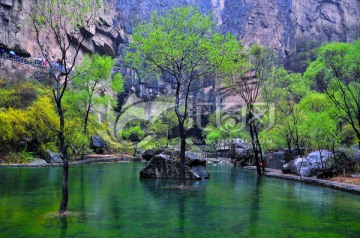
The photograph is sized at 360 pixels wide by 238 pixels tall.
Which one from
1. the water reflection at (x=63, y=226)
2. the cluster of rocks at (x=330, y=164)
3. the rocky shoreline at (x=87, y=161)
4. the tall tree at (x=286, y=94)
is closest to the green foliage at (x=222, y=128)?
the rocky shoreline at (x=87, y=161)

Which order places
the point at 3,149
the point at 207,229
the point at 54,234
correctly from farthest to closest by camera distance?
the point at 3,149
the point at 207,229
the point at 54,234

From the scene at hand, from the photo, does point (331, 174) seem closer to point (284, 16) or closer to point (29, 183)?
point (29, 183)

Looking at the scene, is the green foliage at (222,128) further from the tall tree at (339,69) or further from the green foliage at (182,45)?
the green foliage at (182,45)

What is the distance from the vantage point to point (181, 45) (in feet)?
57.0

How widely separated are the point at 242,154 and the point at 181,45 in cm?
2577

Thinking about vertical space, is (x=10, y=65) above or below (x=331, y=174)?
above

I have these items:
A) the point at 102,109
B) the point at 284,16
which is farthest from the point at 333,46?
the point at 284,16

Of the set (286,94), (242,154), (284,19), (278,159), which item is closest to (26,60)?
(242,154)

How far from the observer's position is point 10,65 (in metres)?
40.2

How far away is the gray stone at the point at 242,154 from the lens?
1540 inches

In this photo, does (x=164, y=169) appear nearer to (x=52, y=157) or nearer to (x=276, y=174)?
(x=276, y=174)

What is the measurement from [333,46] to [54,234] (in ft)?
65.4

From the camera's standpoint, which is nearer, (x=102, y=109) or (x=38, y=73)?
Result: (x=38, y=73)

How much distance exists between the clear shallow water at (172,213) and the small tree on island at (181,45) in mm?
4190
